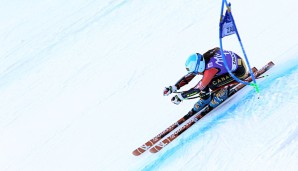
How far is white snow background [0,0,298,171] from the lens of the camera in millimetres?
5473

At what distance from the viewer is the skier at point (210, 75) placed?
589cm

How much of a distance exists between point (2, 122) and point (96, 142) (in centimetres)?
307

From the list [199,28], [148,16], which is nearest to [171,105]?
[199,28]

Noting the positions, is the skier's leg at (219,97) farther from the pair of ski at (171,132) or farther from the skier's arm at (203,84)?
the skier's arm at (203,84)

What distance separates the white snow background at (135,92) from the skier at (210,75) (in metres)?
0.23

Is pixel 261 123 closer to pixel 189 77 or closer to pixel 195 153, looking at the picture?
pixel 195 153

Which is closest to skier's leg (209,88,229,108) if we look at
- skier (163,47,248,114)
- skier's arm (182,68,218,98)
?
skier (163,47,248,114)

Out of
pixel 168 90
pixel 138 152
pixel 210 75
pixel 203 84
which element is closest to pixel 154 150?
pixel 138 152

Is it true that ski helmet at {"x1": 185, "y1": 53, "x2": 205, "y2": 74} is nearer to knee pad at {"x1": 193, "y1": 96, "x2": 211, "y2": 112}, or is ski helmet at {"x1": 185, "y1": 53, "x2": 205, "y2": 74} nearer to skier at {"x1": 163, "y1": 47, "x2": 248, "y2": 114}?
skier at {"x1": 163, "y1": 47, "x2": 248, "y2": 114}

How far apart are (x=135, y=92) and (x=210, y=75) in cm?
247

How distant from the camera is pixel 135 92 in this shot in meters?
8.09

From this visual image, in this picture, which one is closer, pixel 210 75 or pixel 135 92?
pixel 210 75

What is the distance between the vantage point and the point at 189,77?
653cm

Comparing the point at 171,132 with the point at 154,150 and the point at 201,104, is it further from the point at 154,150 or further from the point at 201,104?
the point at 201,104
